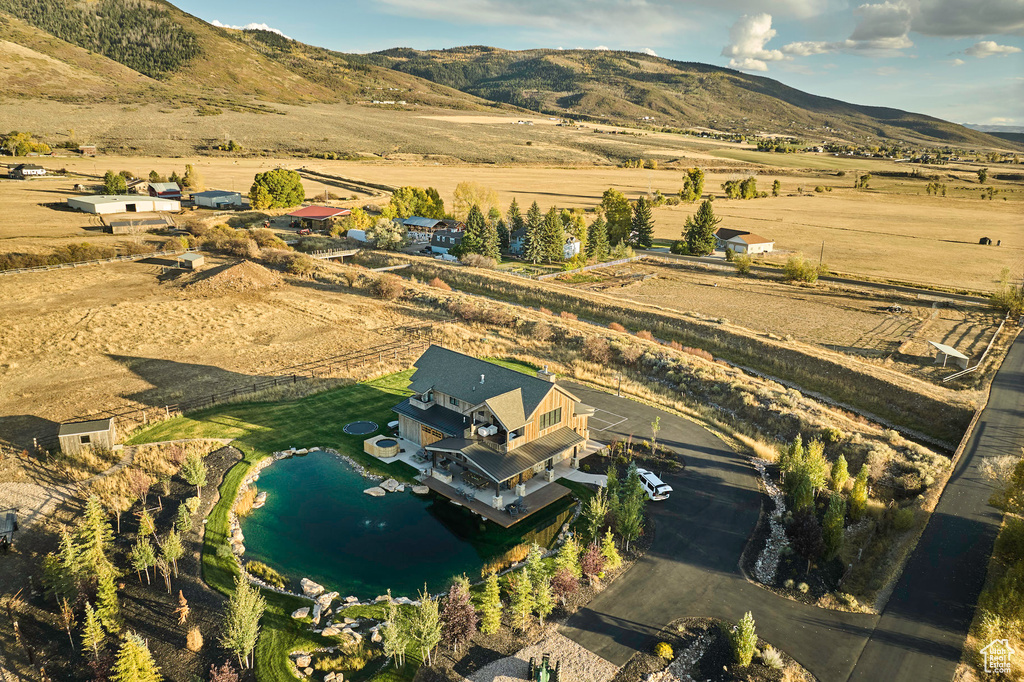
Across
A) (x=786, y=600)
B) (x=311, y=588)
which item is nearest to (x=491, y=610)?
(x=311, y=588)

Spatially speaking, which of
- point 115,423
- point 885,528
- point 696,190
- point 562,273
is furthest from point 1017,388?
point 696,190

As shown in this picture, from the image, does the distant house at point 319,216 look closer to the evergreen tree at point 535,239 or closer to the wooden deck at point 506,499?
the evergreen tree at point 535,239

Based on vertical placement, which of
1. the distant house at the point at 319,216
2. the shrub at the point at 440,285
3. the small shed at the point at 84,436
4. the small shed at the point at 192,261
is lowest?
the small shed at the point at 84,436

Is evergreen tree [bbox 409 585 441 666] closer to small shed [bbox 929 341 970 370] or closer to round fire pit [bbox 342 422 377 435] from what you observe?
round fire pit [bbox 342 422 377 435]

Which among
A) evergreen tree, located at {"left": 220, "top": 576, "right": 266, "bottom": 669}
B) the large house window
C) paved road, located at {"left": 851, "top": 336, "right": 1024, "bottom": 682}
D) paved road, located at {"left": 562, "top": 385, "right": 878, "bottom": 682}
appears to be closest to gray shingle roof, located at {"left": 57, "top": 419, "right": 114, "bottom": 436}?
evergreen tree, located at {"left": 220, "top": 576, "right": 266, "bottom": 669}

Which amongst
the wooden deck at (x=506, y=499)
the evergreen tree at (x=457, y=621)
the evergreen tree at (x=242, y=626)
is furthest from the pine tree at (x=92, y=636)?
the wooden deck at (x=506, y=499)

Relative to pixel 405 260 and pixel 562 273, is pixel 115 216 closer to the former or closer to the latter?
pixel 405 260
